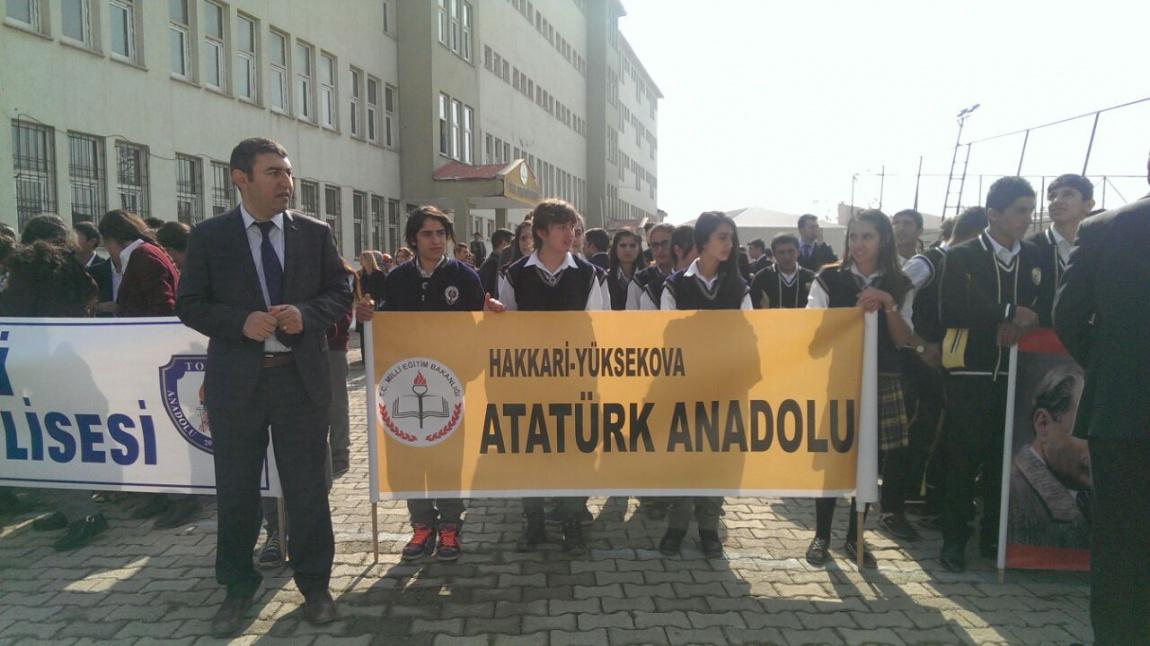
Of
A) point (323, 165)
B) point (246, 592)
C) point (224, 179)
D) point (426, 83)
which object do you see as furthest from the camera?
point (426, 83)

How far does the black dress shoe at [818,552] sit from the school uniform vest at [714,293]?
1459mm

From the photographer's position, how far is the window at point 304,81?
2148 centimetres

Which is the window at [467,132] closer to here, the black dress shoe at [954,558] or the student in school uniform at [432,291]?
the student in school uniform at [432,291]

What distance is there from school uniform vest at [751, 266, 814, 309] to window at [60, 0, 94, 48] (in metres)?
12.6

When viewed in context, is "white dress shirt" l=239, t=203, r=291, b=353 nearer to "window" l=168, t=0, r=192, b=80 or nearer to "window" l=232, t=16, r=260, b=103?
"window" l=168, t=0, r=192, b=80

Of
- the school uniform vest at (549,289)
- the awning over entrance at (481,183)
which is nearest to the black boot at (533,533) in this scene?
the school uniform vest at (549,289)

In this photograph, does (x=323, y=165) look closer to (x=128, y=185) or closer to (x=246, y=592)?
(x=128, y=185)

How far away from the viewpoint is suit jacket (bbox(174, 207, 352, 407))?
3754 mm

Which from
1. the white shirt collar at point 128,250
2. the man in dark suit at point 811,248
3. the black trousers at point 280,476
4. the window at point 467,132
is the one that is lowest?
the black trousers at point 280,476

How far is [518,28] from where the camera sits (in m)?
42.7

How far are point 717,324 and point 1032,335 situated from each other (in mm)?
1718

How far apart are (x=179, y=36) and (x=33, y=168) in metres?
5.37

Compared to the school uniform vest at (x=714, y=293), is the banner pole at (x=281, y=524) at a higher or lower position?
lower

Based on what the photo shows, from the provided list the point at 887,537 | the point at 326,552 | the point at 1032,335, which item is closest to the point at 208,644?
the point at 326,552
